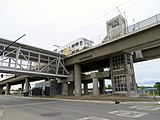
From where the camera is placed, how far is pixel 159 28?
20672 mm

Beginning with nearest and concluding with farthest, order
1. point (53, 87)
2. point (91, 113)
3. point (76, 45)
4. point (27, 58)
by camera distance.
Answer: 1. point (91, 113)
2. point (27, 58)
3. point (76, 45)
4. point (53, 87)

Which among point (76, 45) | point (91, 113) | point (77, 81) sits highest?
point (76, 45)

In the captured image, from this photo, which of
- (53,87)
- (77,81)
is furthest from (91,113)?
(53,87)

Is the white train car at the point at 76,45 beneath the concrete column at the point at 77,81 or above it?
above

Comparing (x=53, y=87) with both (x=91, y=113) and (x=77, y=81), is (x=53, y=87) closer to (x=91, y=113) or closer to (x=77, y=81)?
(x=77, y=81)

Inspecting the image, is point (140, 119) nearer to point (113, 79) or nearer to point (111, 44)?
point (111, 44)

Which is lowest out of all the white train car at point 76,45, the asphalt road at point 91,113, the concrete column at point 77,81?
the asphalt road at point 91,113

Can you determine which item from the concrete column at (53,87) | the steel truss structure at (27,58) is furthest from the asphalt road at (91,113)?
the concrete column at (53,87)

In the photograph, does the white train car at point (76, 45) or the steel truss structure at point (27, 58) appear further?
the white train car at point (76, 45)

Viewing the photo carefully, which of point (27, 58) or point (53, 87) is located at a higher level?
point (27, 58)

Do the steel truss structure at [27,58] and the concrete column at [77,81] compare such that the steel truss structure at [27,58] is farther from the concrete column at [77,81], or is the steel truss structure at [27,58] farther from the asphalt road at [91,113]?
the asphalt road at [91,113]

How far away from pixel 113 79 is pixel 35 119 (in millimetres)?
23987

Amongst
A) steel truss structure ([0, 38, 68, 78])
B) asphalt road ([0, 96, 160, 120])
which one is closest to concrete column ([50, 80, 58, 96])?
steel truss structure ([0, 38, 68, 78])

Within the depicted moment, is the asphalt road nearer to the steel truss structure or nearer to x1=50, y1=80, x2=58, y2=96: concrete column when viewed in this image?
the steel truss structure
